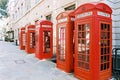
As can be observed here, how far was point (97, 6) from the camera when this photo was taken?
6.55 m

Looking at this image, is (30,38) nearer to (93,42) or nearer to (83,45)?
(83,45)

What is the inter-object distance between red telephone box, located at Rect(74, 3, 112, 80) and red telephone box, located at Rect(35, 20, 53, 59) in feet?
15.5

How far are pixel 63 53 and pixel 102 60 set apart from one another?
7.36 ft

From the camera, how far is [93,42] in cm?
650

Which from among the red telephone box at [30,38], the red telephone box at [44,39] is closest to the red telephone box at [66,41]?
the red telephone box at [44,39]

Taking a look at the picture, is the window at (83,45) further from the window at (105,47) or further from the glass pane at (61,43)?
the glass pane at (61,43)

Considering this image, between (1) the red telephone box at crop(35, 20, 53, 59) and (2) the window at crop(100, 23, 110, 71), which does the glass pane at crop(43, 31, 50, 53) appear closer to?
(1) the red telephone box at crop(35, 20, 53, 59)

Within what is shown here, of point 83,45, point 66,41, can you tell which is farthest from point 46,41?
point 83,45

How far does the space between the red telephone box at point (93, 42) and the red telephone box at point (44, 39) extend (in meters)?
4.73

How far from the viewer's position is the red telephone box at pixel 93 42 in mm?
6492

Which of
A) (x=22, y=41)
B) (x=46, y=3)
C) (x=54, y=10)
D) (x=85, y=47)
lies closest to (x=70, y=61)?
(x=85, y=47)

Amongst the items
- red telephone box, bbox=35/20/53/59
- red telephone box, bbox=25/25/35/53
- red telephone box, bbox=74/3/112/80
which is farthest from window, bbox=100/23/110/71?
red telephone box, bbox=25/25/35/53

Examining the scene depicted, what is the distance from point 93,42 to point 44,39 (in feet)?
19.6

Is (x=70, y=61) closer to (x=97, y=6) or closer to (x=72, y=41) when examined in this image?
(x=72, y=41)
